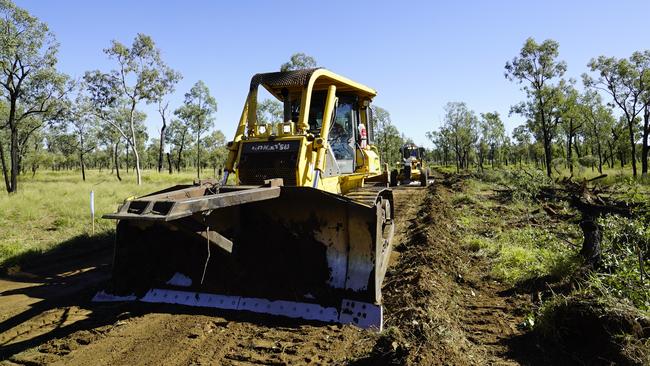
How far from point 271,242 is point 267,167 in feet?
3.35

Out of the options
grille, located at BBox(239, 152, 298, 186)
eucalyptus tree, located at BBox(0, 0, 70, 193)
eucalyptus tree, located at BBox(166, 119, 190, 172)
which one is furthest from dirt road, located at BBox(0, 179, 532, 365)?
eucalyptus tree, located at BBox(166, 119, 190, 172)

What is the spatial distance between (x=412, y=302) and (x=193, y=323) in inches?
95.1

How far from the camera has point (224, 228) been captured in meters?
5.34

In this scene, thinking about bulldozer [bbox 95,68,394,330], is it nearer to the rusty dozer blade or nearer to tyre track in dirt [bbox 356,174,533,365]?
the rusty dozer blade

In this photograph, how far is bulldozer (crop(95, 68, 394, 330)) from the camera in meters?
4.69

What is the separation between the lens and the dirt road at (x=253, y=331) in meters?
3.67

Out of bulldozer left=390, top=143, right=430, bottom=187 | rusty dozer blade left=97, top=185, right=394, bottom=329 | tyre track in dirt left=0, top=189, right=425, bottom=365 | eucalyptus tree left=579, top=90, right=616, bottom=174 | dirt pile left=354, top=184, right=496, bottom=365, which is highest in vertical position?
eucalyptus tree left=579, top=90, right=616, bottom=174

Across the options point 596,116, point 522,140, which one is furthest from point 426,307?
point 522,140

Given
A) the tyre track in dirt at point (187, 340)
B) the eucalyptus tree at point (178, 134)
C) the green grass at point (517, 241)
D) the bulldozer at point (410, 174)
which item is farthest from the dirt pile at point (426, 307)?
the eucalyptus tree at point (178, 134)

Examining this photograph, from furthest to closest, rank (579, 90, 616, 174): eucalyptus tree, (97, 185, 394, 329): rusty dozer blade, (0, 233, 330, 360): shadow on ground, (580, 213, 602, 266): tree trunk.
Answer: (579, 90, 616, 174): eucalyptus tree < (580, 213, 602, 266): tree trunk < (97, 185, 394, 329): rusty dozer blade < (0, 233, 330, 360): shadow on ground

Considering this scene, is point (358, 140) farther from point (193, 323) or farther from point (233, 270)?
point (193, 323)

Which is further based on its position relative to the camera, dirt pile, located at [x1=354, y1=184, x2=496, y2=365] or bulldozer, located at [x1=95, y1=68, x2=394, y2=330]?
bulldozer, located at [x1=95, y1=68, x2=394, y2=330]

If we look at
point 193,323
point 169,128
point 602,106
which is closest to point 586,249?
point 193,323

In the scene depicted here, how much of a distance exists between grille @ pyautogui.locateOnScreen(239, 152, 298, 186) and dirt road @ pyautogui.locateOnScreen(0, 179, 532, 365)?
1.76 m
